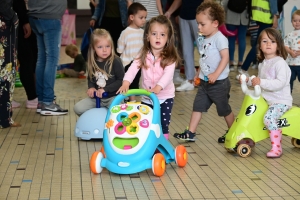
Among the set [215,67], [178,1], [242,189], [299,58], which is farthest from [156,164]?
[178,1]

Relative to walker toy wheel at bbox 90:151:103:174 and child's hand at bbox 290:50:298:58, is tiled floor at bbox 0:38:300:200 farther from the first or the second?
child's hand at bbox 290:50:298:58

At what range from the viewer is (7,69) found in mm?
5332

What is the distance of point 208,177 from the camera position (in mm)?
3963

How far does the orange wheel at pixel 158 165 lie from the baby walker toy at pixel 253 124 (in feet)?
2.60

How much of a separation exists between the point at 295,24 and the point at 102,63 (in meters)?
2.29

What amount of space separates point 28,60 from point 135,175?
2747mm

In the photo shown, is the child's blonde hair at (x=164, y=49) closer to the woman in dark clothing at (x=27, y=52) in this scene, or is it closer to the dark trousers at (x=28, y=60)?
the woman in dark clothing at (x=27, y=52)

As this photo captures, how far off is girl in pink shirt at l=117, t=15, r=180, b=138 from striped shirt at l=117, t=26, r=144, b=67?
5.85ft

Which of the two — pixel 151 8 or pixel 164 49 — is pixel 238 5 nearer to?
pixel 151 8

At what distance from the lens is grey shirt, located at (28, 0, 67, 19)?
5871 millimetres

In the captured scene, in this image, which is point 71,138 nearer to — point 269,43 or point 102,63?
point 102,63

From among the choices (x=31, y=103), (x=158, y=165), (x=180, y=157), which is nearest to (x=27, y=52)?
(x=31, y=103)

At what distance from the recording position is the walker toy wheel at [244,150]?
4.47 metres

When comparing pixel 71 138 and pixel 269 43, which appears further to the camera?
pixel 71 138
